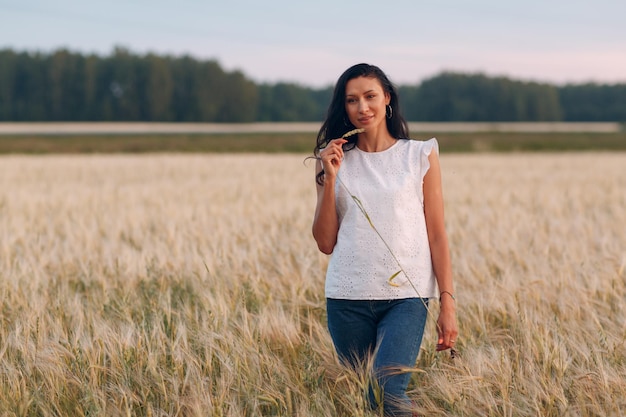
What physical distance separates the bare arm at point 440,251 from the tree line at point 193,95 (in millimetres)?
63296

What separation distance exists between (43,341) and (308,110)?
7525cm

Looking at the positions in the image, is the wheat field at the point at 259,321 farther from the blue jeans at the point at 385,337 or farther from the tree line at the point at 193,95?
the tree line at the point at 193,95

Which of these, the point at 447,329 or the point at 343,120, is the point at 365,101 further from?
the point at 447,329

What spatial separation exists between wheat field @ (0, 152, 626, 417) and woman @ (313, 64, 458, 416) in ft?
0.59

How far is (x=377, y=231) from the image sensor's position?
93.4 inches

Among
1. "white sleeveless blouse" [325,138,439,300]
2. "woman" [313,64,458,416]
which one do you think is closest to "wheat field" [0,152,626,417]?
"woman" [313,64,458,416]

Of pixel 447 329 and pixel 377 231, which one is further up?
pixel 377 231

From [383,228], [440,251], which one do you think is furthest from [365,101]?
[440,251]

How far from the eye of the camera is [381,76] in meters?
2.54

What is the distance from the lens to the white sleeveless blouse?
2441 millimetres

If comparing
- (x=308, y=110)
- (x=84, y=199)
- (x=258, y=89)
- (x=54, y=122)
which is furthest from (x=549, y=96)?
(x=84, y=199)

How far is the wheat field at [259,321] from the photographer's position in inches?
87.7

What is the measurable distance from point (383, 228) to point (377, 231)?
0.11 metres

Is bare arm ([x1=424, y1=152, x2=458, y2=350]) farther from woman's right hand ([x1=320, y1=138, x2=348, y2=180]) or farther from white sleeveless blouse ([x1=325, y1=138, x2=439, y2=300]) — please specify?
woman's right hand ([x1=320, y1=138, x2=348, y2=180])
